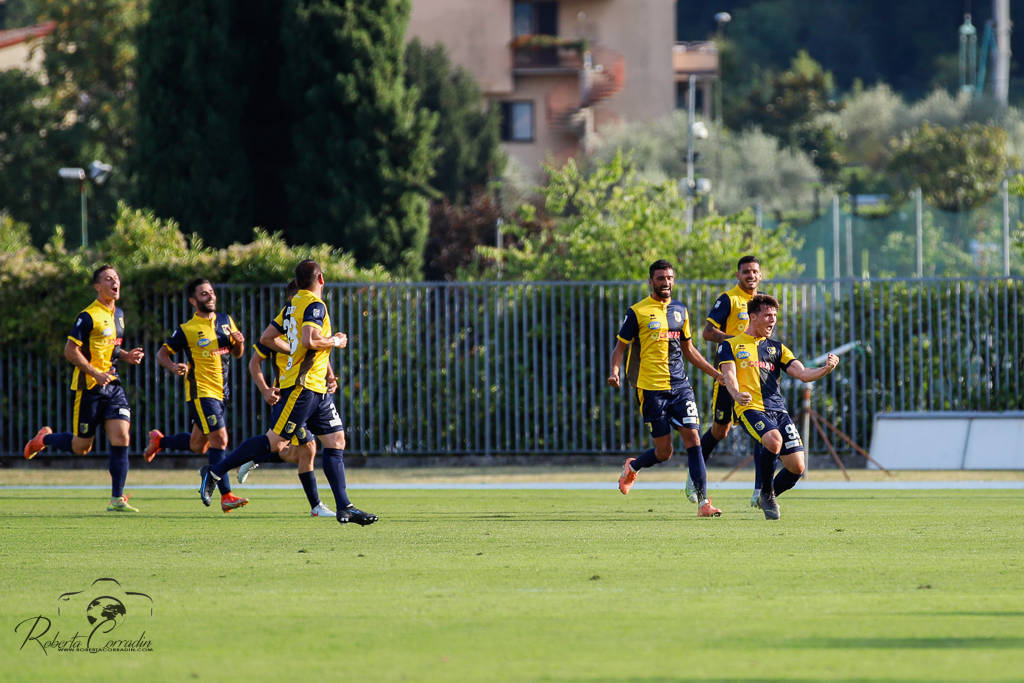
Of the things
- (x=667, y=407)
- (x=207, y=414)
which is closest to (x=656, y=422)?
(x=667, y=407)

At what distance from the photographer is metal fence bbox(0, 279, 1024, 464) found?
69.7ft

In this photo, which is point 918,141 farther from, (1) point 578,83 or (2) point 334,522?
(2) point 334,522

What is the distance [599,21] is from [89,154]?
25140 millimetres

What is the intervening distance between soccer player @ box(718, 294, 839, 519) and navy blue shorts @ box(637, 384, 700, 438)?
84cm

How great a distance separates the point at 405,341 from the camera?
71.3 ft

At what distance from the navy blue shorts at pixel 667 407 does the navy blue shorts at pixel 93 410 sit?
4.37 metres

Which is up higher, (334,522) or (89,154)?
(89,154)

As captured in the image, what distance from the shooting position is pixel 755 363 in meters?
12.4

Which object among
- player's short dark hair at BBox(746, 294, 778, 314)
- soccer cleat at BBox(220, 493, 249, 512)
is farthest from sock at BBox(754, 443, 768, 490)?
soccer cleat at BBox(220, 493, 249, 512)

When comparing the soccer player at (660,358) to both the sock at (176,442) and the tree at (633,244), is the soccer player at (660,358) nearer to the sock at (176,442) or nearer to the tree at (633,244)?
the sock at (176,442)

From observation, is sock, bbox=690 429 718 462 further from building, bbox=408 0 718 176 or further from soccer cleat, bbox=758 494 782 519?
building, bbox=408 0 718 176

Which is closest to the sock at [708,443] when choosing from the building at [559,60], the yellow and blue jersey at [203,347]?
the yellow and blue jersey at [203,347]

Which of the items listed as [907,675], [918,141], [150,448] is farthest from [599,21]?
[907,675]

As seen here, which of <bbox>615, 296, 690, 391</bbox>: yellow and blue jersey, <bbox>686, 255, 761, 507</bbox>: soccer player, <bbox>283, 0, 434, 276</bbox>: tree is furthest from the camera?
<bbox>283, 0, 434, 276</bbox>: tree
